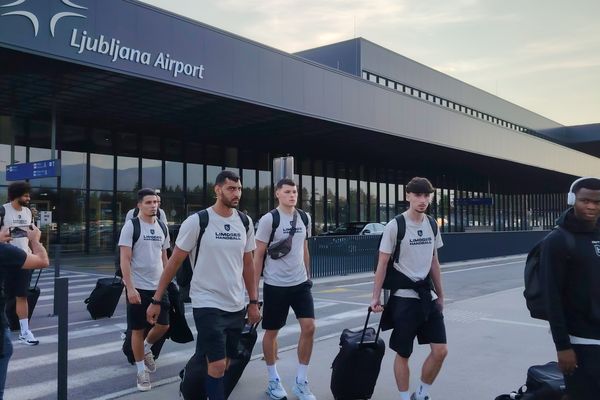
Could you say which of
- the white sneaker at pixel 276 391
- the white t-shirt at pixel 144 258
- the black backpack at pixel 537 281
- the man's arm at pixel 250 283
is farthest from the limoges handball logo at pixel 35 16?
the black backpack at pixel 537 281

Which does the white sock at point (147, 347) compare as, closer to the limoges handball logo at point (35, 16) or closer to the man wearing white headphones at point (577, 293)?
the man wearing white headphones at point (577, 293)

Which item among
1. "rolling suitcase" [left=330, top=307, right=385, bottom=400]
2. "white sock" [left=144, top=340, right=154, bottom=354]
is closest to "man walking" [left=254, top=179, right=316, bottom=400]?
"rolling suitcase" [left=330, top=307, right=385, bottom=400]

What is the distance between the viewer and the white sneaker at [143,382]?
16.4 ft

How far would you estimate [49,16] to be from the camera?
12.4m

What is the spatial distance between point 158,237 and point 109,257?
59.7 ft

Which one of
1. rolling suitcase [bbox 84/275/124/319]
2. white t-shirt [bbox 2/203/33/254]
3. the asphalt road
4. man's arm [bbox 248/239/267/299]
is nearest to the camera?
man's arm [bbox 248/239/267/299]

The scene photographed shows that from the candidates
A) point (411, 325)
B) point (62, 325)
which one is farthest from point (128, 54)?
point (411, 325)

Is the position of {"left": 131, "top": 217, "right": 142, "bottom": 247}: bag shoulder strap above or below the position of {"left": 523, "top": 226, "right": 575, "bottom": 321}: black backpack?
above

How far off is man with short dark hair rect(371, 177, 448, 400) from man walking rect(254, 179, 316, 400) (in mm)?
788

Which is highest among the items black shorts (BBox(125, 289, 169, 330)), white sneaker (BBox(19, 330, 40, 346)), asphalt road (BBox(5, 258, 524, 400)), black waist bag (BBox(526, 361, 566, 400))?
black shorts (BBox(125, 289, 169, 330))

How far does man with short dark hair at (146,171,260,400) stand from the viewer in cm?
374

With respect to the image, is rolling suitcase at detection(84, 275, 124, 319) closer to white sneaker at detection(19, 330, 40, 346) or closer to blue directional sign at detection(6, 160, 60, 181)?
white sneaker at detection(19, 330, 40, 346)

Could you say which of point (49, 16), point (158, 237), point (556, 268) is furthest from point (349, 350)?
point (49, 16)

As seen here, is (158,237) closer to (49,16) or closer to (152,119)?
(49,16)
